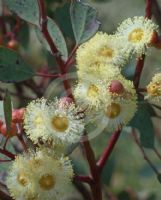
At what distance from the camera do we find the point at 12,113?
3.30 ft

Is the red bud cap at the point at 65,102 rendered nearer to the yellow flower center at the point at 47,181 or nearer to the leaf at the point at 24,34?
the yellow flower center at the point at 47,181

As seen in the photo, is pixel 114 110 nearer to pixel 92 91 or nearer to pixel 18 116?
pixel 92 91

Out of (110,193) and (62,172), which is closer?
(62,172)

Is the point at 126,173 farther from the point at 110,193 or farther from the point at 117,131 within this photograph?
the point at 117,131

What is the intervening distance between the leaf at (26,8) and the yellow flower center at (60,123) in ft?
0.56

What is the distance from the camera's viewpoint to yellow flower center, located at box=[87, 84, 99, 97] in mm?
981

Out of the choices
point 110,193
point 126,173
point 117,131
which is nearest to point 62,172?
point 117,131

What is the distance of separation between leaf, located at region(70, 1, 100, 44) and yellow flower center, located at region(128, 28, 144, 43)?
0.19ft

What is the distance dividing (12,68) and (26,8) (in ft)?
0.34

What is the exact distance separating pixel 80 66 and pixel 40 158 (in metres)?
0.16

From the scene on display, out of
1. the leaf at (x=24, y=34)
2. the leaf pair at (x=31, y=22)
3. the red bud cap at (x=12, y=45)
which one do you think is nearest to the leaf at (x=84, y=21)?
the leaf pair at (x=31, y=22)

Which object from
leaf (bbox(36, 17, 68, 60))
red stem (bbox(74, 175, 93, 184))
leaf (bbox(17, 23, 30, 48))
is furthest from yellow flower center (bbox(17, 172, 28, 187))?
leaf (bbox(17, 23, 30, 48))

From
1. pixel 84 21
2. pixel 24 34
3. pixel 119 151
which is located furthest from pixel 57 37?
pixel 119 151

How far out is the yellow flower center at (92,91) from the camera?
98cm
